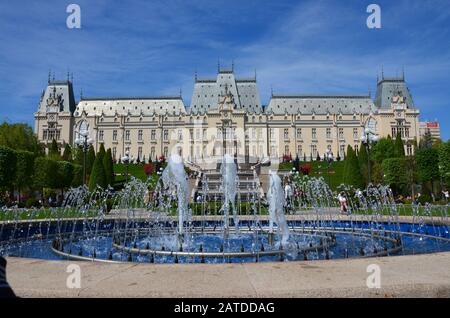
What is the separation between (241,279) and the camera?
4734 mm

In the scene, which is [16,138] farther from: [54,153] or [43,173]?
[43,173]

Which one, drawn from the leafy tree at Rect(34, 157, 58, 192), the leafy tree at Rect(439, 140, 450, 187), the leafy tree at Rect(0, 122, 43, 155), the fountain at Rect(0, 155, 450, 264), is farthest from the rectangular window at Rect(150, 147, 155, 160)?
the fountain at Rect(0, 155, 450, 264)

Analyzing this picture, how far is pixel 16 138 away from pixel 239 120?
4046 cm

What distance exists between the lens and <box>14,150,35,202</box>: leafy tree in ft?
113

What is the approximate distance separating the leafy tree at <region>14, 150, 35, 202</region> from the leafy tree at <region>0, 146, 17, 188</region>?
1076 millimetres

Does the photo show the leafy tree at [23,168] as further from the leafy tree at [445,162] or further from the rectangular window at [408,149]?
the rectangular window at [408,149]

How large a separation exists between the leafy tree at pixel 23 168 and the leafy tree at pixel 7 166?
1.08m

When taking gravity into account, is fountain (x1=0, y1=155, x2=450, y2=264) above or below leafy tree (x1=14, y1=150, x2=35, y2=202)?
below

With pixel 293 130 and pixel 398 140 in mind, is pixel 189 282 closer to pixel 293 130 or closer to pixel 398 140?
pixel 398 140

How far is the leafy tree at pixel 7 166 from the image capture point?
31.5 m

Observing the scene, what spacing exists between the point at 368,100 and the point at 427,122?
68789mm

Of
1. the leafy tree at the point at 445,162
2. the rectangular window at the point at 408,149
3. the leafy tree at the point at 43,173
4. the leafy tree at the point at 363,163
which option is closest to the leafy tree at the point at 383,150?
the leafy tree at the point at 363,163

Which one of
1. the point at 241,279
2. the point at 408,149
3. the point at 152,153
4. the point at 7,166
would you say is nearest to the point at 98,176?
the point at 7,166

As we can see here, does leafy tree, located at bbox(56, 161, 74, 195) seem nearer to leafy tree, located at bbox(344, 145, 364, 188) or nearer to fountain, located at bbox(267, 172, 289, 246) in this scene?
leafy tree, located at bbox(344, 145, 364, 188)
